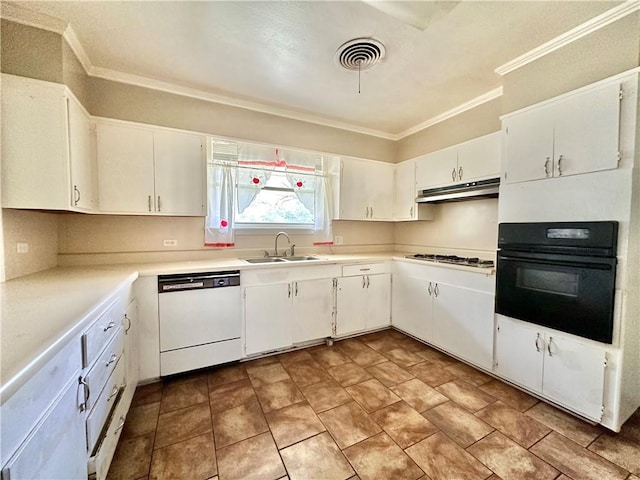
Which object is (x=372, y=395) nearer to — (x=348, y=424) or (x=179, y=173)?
(x=348, y=424)

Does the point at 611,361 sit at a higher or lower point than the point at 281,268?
lower

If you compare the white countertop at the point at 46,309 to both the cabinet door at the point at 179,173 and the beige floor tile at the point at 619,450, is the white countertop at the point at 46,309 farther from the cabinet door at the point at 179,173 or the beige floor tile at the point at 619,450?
the beige floor tile at the point at 619,450

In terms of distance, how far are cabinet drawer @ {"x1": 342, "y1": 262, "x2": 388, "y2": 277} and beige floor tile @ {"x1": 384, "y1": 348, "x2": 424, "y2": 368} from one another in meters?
0.89

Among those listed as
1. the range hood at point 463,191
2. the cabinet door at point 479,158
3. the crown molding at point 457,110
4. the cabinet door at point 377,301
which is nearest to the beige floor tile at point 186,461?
the cabinet door at point 377,301

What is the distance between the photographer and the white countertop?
2.27 ft

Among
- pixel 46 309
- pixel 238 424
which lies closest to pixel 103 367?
pixel 46 309

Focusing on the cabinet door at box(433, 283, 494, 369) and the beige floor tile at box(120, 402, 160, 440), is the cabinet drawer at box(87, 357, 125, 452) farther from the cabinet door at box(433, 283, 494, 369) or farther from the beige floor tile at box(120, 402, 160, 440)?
the cabinet door at box(433, 283, 494, 369)

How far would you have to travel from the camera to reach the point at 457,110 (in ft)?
9.89

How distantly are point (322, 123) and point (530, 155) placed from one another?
222cm

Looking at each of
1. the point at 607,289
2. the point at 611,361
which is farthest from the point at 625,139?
the point at 611,361

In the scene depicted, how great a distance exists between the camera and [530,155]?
2088 millimetres

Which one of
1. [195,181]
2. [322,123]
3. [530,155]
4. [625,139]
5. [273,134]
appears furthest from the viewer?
[322,123]

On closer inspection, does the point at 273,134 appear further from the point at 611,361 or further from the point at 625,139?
the point at 611,361

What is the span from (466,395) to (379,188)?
8.31 feet
